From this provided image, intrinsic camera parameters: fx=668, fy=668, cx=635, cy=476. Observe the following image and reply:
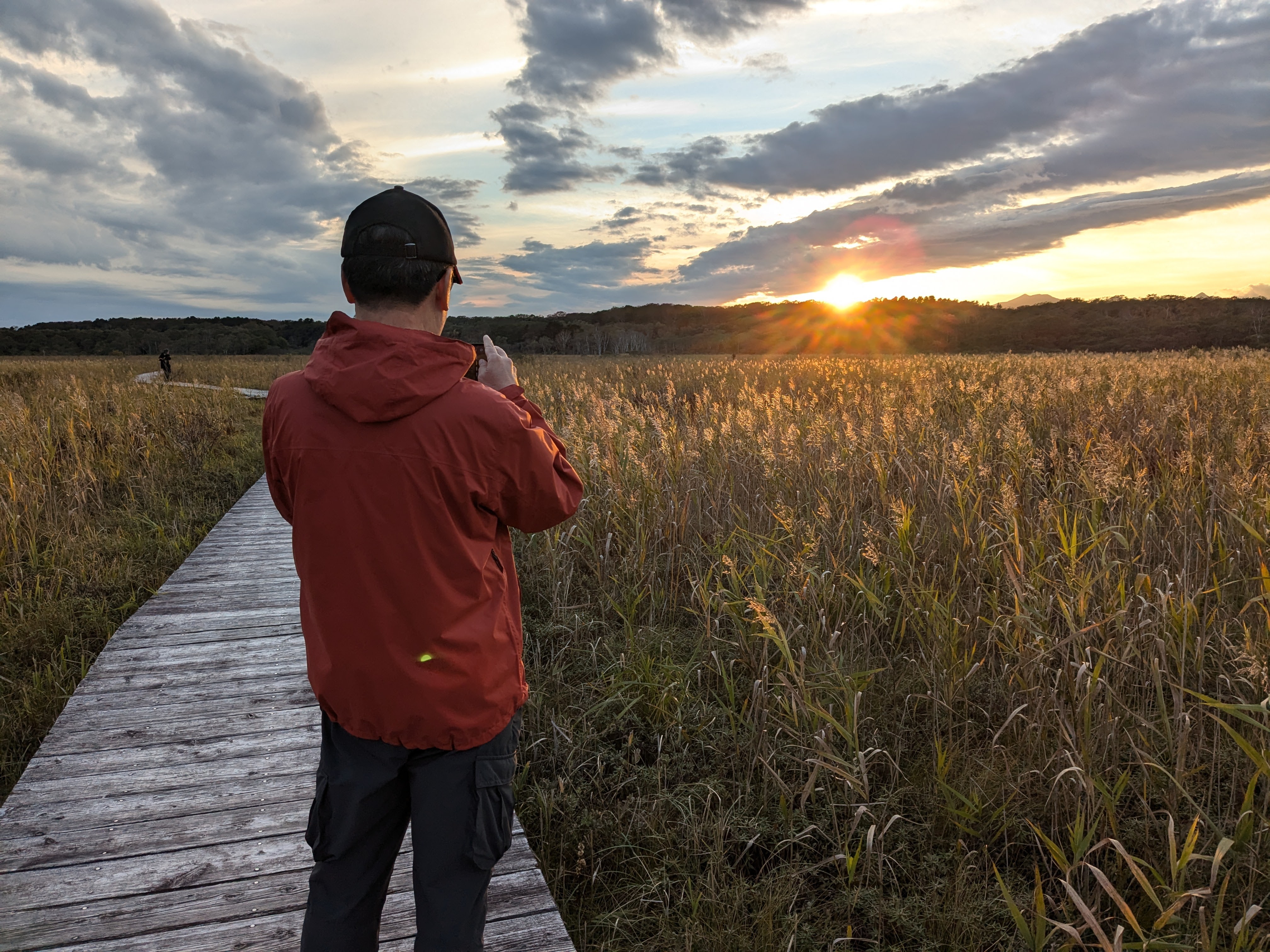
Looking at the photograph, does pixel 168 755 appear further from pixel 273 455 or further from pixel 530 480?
pixel 530 480

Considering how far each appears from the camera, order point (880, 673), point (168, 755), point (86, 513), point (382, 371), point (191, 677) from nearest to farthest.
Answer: point (382, 371) < point (168, 755) < point (880, 673) < point (191, 677) < point (86, 513)

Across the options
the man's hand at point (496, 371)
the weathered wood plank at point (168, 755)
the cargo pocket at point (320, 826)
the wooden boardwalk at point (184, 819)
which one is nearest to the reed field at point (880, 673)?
the wooden boardwalk at point (184, 819)

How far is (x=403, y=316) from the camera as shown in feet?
4.61

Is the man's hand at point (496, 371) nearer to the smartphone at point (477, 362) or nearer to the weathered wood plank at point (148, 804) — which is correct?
the smartphone at point (477, 362)

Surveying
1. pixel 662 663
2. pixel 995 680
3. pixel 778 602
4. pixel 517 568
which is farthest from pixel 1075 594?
pixel 517 568

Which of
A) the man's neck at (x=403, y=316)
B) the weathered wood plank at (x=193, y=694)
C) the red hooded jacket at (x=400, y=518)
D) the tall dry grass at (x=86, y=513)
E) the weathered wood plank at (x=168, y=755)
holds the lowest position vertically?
the weathered wood plank at (x=168, y=755)

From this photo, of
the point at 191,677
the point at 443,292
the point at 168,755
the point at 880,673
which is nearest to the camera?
the point at 443,292

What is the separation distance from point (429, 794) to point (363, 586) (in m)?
0.46

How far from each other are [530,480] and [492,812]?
701 mm

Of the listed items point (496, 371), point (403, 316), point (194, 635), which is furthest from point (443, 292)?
point (194, 635)

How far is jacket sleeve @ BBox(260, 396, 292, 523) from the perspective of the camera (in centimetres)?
143

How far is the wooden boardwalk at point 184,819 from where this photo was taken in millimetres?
2002

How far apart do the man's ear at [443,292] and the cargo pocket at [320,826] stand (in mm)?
1026

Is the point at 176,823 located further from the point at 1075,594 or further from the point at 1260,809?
the point at 1260,809
